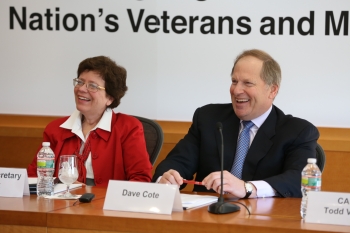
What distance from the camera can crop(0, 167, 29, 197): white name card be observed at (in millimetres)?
2941

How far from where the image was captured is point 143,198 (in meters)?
2.55

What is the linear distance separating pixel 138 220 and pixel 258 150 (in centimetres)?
111

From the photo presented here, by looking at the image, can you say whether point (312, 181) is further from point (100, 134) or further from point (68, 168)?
point (100, 134)

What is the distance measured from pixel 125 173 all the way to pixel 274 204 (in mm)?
1184

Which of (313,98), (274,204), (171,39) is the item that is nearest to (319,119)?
(313,98)

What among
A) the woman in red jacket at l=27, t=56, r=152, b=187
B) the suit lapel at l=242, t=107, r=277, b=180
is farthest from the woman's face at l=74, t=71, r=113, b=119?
the suit lapel at l=242, t=107, r=277, b=180

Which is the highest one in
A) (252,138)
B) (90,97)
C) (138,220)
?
(90,97)

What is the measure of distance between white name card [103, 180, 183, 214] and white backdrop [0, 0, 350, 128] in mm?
2300

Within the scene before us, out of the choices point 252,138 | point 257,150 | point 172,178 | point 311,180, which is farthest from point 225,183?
point 252,138

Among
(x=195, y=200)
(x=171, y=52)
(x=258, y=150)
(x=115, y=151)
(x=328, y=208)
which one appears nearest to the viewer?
(x=328, y=208)

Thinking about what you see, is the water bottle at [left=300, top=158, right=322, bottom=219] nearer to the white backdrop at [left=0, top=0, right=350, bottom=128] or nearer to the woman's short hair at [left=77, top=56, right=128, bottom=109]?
the woman's short hair at [left=77, top=56, right=128, bottom=109]

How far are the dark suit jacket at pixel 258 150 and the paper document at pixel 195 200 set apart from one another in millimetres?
330

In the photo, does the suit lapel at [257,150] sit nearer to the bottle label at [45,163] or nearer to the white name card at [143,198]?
the white name card at [143,198]

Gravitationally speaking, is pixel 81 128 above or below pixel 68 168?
above
